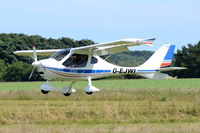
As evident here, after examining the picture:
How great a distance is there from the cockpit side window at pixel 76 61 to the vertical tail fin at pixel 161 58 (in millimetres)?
4197

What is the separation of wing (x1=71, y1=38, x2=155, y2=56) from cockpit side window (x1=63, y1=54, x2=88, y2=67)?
0.87 feet

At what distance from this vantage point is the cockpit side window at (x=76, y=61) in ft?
88.1

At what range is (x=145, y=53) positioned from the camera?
17438 centimetres

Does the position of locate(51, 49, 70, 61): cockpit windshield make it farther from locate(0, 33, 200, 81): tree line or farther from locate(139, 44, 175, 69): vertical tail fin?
locate(0, 33, 200, 81): tree line

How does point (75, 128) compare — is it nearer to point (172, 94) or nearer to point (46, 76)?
point (46, 76)

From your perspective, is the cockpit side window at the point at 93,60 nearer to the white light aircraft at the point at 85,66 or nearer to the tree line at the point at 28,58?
the white light aircraft at the point at 85,66

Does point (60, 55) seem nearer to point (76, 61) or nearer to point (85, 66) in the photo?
point (76, 61)

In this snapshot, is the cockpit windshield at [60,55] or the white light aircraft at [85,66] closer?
the white light aircraft at [85,66]

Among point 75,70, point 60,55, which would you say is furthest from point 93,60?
point 60,55

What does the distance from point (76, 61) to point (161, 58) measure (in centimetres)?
580

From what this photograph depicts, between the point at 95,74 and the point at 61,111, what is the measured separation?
9.53m

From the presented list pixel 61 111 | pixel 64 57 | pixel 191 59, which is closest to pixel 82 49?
pixel 64 57

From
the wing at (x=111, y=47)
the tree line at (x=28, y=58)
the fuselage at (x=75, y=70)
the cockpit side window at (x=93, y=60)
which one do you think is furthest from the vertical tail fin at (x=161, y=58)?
the tree line at (x=28, y=58)

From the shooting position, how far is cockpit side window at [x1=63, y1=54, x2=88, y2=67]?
26.9m
